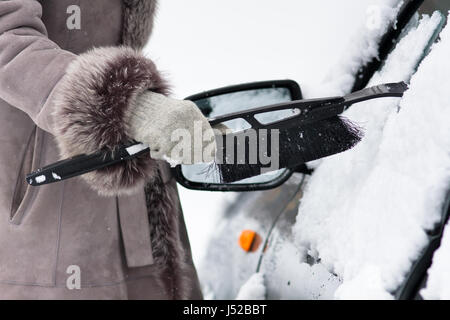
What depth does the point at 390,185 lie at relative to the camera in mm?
953

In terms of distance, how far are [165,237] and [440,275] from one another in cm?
96

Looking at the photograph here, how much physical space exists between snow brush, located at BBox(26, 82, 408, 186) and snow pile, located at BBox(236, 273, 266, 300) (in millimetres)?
521

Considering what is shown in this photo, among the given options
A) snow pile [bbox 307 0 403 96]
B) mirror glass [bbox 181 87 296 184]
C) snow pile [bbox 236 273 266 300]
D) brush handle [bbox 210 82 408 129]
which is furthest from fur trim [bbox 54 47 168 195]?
snow pile [bbox 236 273 266 300]

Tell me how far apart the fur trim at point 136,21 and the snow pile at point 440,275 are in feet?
3.47

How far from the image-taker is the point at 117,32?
4.92 feet

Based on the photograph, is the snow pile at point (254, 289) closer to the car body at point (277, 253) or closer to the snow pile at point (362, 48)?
the car body at point (277, 253)

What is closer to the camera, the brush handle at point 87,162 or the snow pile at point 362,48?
the brush handle at point 87,162

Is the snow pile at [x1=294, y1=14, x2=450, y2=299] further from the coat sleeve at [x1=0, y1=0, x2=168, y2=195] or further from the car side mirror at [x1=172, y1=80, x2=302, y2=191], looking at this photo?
the coat sleeve at [x1=0, y1=0, x2=168, y2=195]

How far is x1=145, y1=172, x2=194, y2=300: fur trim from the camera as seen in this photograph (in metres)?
1.58

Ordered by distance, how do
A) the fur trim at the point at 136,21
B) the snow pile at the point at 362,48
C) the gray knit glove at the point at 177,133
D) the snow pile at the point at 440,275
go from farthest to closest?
the fur trim at the point at 136,21 < the snow pile at the point at 362,48 < the gray knit glove at the point at 177,133 < the snow pile at the point at 440,275

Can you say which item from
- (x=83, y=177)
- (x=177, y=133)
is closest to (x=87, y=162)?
(x=83, y=177)

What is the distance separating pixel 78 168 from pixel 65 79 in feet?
0.65

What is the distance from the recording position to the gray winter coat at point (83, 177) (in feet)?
3.70

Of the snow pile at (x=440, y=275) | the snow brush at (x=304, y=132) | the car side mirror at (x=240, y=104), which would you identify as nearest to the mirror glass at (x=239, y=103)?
the car side mirror at (x=240, y=104)
